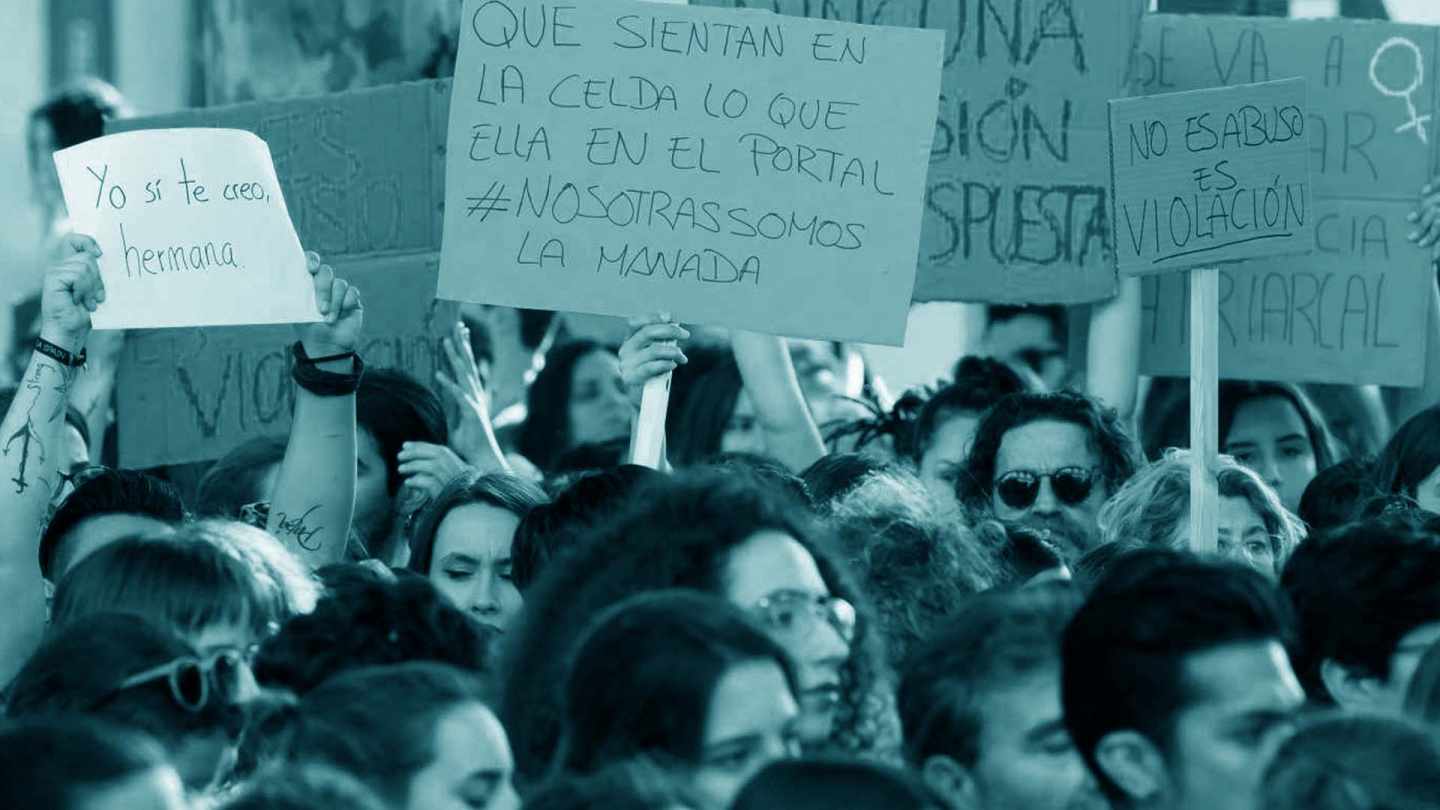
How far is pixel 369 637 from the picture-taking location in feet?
11.3

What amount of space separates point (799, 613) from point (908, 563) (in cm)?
79

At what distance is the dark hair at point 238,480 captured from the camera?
5.13 metres

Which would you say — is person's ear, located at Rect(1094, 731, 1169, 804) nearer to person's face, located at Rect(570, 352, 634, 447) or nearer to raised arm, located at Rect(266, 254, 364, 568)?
raised arm, located at Rect(266, 254, 364, 568)

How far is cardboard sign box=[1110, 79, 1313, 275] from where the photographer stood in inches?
196

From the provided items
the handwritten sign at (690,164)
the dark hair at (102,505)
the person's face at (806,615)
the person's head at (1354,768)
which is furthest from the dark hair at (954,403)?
the person's head at (1354,768)

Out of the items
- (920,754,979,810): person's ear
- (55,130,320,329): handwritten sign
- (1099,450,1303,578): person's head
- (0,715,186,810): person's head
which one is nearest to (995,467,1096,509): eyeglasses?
(1099,450,1303,578): person's head

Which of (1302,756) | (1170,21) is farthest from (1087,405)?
(1302,756)

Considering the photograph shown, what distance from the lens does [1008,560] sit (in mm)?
4289

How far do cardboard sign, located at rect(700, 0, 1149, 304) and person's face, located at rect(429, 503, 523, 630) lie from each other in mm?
1613

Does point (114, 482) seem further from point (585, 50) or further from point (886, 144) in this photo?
point (886, 144)

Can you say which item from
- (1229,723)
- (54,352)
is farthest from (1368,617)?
(54,352)

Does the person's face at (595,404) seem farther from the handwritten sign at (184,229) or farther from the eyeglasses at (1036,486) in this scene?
the handwritten sign at (184,229)

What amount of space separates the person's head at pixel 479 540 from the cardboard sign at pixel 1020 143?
1578 millimetres

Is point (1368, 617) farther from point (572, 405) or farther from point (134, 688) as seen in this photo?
point (572, 405)
